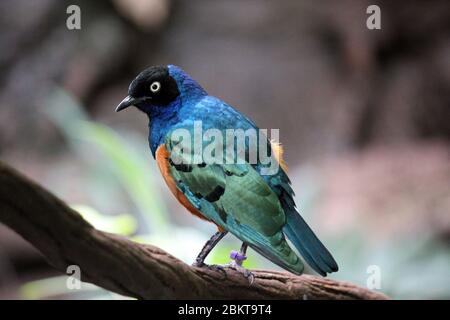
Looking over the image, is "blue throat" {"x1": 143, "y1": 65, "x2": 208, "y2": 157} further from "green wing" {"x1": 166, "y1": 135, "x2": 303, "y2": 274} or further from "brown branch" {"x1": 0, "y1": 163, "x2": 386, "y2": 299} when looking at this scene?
"brown branch" {"x1": 0, "y1": 163, "x2": 386, "y2": 299}

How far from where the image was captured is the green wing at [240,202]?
5.25 feet

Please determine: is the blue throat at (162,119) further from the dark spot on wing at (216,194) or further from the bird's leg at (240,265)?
the bird's leg at (240,265)

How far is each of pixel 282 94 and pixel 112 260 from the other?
9.12 ft

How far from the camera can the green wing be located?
5.25ft

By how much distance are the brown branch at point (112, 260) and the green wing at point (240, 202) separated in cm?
14

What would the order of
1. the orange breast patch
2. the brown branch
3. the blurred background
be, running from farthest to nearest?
the blurred background
the orange breast patch
the brown branch

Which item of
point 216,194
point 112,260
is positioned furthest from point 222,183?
point 112,260

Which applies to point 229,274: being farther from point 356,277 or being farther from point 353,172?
point 353,172

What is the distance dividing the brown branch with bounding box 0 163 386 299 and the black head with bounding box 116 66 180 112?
427 mm

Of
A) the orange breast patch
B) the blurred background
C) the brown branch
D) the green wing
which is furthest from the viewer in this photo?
the blurred background

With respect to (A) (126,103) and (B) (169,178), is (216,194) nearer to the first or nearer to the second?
(B) (169,178)

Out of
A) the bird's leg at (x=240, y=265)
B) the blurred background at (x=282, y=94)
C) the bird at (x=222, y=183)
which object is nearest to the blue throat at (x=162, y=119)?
the bird at (x=222, y=183)

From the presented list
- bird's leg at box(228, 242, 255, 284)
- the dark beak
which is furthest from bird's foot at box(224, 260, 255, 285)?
the dark beak

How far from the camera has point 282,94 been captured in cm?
398
